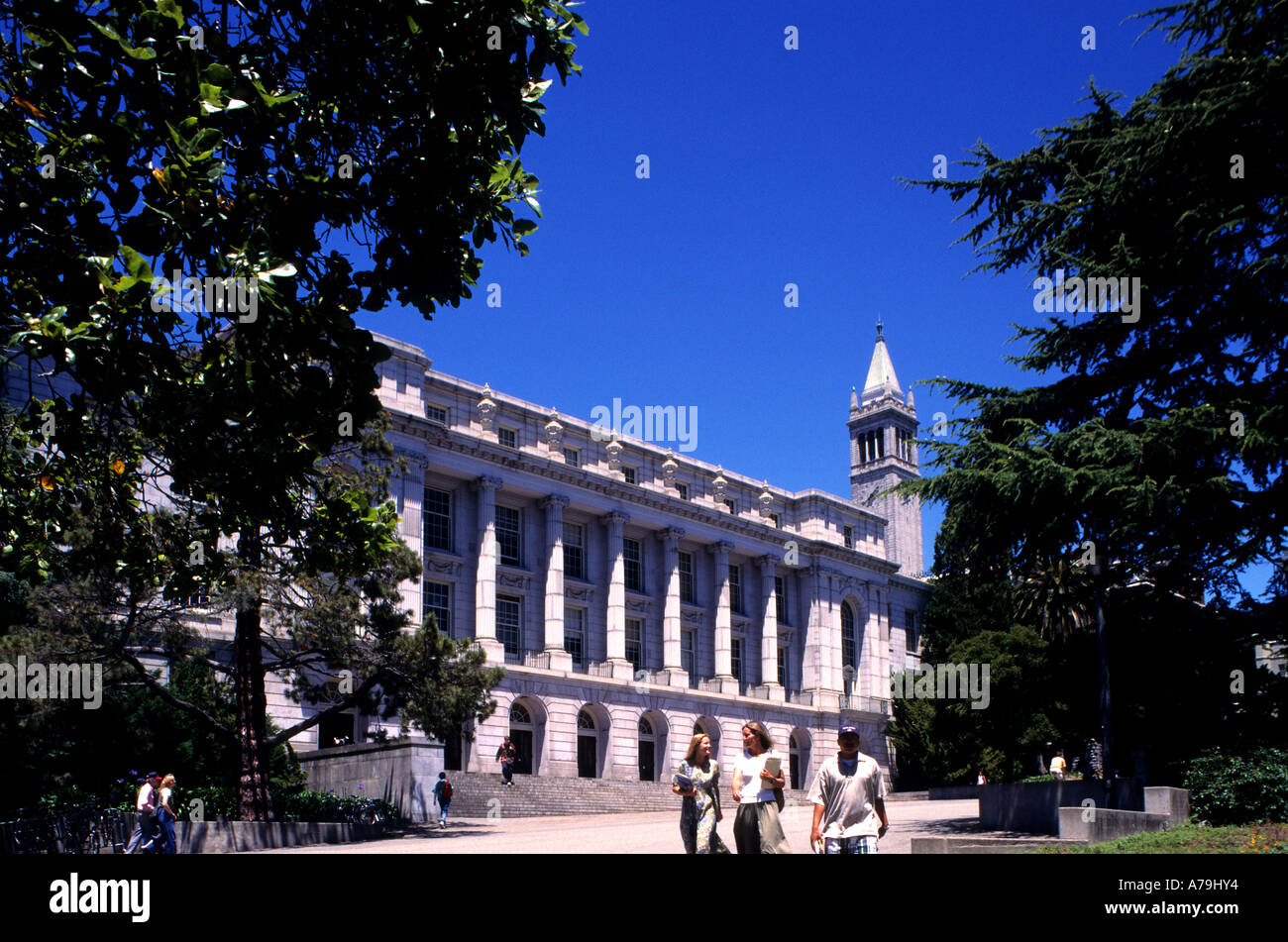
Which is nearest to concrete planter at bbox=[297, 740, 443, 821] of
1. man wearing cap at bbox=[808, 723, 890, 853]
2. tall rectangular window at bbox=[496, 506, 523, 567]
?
tall rectangular window at bbox=[496, 506, 523, 567]

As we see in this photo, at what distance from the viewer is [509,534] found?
54.6m

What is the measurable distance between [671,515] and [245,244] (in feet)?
170

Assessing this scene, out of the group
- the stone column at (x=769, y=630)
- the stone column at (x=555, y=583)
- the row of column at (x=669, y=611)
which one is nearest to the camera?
the row of column at (x=669, y=611)

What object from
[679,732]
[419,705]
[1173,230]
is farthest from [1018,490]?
[679,732]

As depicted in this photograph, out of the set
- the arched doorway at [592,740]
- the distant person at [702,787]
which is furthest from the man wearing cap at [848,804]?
the arched doorway at [592,740]

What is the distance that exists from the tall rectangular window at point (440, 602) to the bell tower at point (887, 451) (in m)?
56.4

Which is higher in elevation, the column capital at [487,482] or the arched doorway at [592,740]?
the column capital at [487,482]

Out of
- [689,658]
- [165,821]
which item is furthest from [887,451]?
[165,821]

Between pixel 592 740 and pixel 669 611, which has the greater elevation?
pixel 669 611

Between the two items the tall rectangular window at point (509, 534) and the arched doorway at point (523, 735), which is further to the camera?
the tall rectangular window at point (509, 534)

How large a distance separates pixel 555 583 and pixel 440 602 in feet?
19.3

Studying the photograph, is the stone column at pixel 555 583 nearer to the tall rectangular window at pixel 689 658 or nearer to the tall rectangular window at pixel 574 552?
the tall rectangular window at pixel 574 552

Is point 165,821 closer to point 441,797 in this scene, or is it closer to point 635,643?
point 441,797

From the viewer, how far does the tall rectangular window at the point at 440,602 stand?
1944 inches
